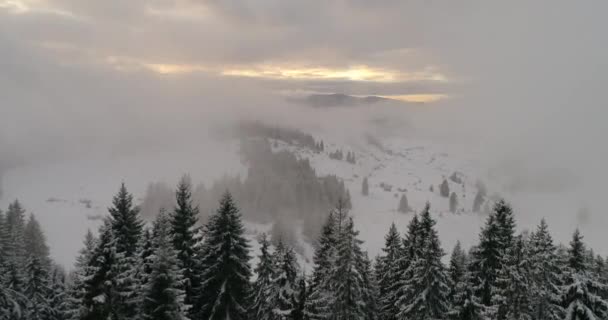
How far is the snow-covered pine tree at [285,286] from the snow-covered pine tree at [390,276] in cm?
971

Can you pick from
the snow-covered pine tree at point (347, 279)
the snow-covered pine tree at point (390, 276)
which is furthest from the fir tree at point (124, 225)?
the snow-covered pine tree at point (390, 276)

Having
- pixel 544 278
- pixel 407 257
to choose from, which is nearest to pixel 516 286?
pixel 544 278

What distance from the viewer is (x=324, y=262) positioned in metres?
36.2

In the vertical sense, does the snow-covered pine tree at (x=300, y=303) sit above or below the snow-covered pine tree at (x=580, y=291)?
A: below

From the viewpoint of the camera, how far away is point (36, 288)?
38281mm

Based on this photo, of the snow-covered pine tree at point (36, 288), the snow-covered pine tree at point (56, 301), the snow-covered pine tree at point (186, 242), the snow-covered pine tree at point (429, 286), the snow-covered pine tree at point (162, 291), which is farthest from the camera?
the snow-covered pine tree at point (56, 301)

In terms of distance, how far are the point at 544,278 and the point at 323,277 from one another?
622 inches

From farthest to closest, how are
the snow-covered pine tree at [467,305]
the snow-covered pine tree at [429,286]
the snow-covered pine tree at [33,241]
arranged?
1. the snow-covered pine tree at [33,241]
2. the snow-covered pine tree at [429,286]
3. the snow-covered pine tree at [467,305]

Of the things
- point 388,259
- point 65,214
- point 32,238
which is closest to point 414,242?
point 388,259

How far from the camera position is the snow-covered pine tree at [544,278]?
30.2 metres

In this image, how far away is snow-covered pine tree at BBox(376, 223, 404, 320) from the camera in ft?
127

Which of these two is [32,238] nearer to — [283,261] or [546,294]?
[283,261]

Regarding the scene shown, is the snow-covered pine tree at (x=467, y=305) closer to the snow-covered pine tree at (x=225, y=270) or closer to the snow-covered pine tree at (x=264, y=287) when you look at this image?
the snow-covered pine tree at (x=264, y=287)

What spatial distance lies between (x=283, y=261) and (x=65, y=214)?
505 feet
